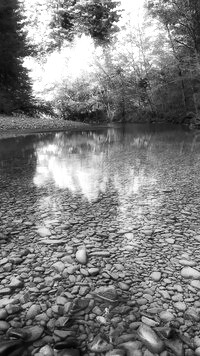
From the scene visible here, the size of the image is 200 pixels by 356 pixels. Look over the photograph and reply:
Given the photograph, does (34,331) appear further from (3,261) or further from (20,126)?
(20,126)

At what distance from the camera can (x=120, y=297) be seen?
2.36m

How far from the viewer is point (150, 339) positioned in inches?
74.6

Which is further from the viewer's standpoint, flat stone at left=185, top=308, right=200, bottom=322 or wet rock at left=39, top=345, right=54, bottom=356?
flat stone at left=185, top=308, right=200, bottom=322

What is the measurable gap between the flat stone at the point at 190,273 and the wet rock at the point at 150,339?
0.82 metres

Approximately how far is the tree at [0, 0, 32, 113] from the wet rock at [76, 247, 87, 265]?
23.5 metres

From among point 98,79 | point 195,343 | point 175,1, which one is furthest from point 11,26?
point 195,343

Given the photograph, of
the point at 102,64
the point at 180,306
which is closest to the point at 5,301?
the point at 180,306

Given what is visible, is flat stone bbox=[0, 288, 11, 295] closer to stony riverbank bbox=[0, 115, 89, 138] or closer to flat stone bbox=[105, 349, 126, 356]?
flat stone bbox=[105, 349, 126, 356]

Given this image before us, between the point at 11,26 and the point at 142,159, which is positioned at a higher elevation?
the point at 11,26

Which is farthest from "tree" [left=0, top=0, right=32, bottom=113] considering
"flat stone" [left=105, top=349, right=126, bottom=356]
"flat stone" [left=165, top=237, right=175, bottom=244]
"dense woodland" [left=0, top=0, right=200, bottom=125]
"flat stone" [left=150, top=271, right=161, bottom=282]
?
"flat stone" [left=105, top=349, right=126, bottom=356]

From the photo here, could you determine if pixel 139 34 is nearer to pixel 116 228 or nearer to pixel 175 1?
pixel 175 1

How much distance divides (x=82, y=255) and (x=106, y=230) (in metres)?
0.77

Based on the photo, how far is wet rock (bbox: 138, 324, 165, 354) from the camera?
1.83m

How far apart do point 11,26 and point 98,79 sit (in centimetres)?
2251
